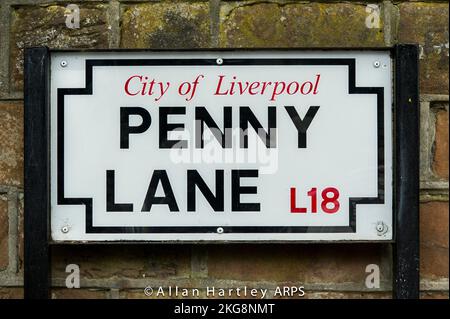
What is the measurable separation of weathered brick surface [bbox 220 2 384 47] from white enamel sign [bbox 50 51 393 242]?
1.2 inches

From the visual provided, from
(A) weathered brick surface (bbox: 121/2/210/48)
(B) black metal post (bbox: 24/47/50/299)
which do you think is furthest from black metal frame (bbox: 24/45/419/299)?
(A) weathered brick surface (bbox: 121/2/210/48)

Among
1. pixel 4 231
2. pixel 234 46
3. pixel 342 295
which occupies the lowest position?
pixel 342 295


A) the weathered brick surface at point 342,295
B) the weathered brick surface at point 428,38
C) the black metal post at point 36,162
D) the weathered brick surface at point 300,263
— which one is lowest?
the weathered brick surface at point 342,295

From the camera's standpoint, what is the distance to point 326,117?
1219 mm

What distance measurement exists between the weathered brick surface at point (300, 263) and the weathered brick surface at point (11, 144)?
355 mm

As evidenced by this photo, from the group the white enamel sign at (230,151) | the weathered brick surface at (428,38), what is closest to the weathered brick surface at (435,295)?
the white enamel sign at (230,151)

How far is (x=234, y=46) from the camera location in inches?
48.8

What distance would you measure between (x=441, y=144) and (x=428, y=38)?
179 millimetres

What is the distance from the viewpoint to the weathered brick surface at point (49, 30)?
1248mm

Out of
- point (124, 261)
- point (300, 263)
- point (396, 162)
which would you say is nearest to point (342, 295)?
point (300, 263)

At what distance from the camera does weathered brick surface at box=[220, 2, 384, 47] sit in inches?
48.8

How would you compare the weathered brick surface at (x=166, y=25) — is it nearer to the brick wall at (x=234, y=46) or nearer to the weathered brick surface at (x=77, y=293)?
the brick wall at (x=234, y=46)

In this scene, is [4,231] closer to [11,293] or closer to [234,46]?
[11,293]
